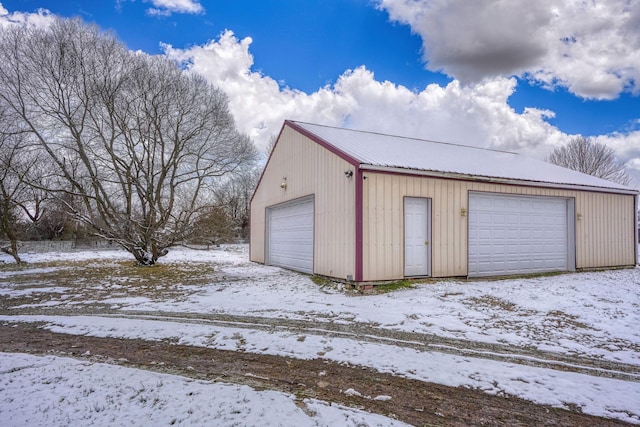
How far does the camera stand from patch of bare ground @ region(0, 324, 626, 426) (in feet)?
8.44

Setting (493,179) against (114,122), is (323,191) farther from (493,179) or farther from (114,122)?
(114,122)

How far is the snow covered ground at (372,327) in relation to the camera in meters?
2.80

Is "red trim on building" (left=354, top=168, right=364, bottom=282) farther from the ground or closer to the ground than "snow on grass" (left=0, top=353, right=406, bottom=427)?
farther from the ground

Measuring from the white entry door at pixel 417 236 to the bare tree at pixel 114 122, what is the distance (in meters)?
8.88

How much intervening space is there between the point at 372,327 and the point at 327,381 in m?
1.93

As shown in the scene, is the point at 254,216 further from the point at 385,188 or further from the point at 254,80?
the point at 385,188

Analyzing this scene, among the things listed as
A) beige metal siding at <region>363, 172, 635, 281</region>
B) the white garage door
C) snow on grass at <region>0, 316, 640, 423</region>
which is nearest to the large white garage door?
beige metal siding at <region>363, 172, 635, 281</region>

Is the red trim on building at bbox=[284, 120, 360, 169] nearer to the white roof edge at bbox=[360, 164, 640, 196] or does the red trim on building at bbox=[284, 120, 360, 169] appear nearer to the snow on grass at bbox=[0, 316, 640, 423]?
the white roof edge at bbox=[360, 164, 640, 196]

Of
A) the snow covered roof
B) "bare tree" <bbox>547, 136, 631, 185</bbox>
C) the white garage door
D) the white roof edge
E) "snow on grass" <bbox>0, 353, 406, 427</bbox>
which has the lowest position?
"snow on grass" <bbox>0, 353, 406, 427</bbox>

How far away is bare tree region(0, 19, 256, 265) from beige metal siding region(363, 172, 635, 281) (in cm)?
853

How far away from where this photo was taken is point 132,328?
16.1ft

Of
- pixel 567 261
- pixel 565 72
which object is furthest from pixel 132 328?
pixel 565 72

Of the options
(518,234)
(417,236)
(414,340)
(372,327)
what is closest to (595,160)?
(518,234)

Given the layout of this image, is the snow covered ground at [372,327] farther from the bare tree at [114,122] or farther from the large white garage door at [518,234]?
Result: the bare tree at [114,122]
